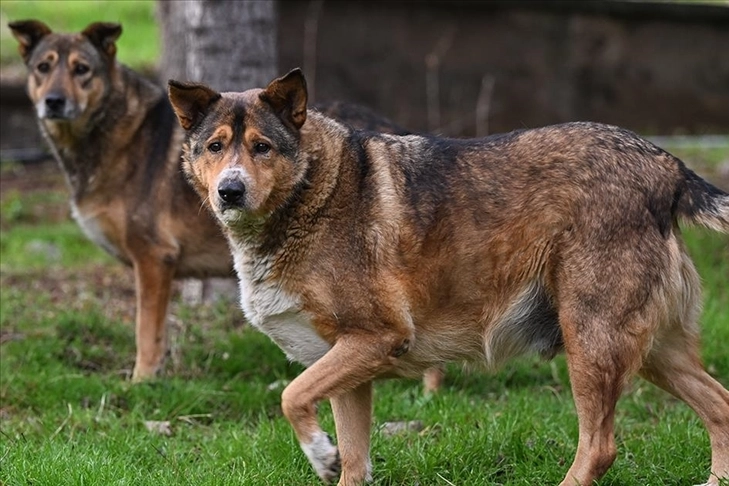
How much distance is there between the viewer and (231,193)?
4695 mm

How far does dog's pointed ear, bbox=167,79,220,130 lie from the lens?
16.3 ft

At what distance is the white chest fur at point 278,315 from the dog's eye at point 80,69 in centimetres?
303

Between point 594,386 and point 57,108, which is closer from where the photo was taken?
point 594,386

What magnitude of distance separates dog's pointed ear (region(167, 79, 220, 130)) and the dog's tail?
2.17 meters

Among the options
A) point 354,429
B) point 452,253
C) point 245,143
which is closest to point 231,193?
point 245,143

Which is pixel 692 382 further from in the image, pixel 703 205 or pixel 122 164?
Result: pixel 122 164

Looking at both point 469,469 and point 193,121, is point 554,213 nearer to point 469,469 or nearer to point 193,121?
→ point 469,469

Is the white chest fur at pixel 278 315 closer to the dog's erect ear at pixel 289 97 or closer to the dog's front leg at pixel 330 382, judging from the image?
the dog's front leg at pixel 330 382

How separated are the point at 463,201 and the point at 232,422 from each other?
2.04m

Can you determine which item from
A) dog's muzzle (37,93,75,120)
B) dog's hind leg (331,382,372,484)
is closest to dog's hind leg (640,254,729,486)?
dog's hind leg (331,382,372,484)

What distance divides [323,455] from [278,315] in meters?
0.68

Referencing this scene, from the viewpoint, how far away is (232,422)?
241 inches

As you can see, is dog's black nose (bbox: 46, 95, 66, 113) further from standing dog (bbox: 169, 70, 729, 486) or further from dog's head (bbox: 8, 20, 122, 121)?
standing dog (bbox: 169, 70, 729, 486)

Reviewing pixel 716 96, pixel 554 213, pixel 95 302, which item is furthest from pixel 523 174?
pixel 716 96
